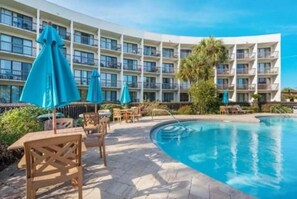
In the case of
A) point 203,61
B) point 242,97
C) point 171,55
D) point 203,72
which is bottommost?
point 242,97

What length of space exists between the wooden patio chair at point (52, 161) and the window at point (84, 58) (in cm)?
2477

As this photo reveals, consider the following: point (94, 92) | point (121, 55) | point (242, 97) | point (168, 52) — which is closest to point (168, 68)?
point (168, 52)

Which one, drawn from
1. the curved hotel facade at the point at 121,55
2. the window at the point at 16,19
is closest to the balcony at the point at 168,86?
the curved hotel facade at the point at 121,55

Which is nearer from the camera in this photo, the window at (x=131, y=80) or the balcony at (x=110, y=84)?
the balcony at (x=110, y=84)

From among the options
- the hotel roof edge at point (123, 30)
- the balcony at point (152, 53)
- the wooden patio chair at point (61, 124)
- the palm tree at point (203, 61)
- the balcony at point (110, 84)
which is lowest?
the wooden patio chair at point (61, 124)

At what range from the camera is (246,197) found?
330 cm

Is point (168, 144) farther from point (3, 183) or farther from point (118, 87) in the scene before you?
point (118, 87)

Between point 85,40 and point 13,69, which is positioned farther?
point 85,40

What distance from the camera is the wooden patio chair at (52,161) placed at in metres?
2.65

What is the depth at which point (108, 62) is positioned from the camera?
1154 inches

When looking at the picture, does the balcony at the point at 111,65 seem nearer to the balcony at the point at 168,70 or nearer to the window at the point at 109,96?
the window at the point at 109,96

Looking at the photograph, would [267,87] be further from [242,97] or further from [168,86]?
[168,86]

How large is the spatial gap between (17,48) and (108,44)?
11.6m

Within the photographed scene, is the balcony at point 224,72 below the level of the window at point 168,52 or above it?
below
